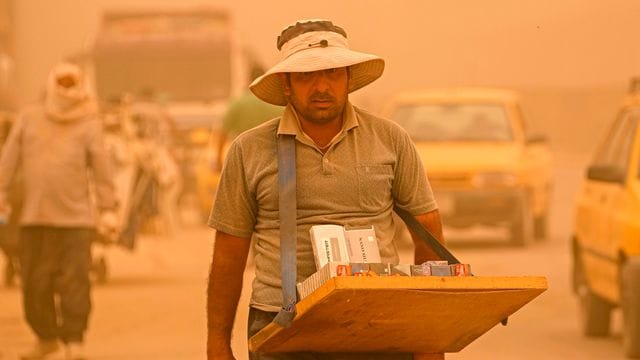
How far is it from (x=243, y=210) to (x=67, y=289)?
614cm

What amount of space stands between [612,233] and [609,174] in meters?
0.34

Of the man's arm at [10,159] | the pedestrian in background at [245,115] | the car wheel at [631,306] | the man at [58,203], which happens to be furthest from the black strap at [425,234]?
the pedestrian in background at [245,115]

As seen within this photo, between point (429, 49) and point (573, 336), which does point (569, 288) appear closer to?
point (573, 336)

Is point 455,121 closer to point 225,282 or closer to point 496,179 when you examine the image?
point 496,179

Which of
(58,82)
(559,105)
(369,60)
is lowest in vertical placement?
(559,105)

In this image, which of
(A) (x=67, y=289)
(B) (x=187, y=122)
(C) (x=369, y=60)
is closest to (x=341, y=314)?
(C) (x=369, y=60)

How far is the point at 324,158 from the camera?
19.5 ft

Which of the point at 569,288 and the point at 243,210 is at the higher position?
the point at 243,210

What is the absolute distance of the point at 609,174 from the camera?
488 inches

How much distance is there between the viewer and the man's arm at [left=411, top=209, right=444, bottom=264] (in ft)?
20.0

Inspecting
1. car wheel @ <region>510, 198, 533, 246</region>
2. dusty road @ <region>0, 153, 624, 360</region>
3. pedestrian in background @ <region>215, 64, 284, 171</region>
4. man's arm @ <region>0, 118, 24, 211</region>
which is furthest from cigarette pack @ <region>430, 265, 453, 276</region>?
car wheel @ <region>510, 198, 533, 246</region>

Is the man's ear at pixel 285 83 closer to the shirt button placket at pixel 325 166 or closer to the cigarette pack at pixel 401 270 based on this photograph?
the shirt button placket at pixel 325 166

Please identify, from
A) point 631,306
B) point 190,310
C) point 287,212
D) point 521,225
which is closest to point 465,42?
point 521,225

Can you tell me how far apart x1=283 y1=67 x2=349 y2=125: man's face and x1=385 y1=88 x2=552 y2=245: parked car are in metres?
15.4
